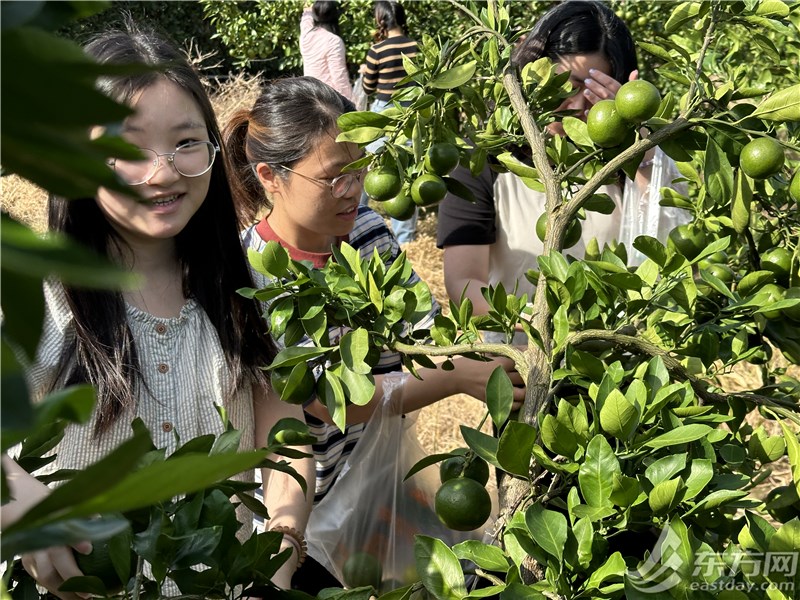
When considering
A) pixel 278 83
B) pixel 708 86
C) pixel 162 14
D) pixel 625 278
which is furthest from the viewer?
pixel 162 14

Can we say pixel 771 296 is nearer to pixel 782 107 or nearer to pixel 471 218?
pixel 782 107

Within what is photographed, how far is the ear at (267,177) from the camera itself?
6.25 ft

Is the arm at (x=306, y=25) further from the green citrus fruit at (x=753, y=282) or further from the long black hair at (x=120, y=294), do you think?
the green citrus fruit at (x=753, y=282)

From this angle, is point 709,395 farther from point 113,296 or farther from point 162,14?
point 162,14

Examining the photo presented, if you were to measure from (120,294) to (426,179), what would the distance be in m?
0.50

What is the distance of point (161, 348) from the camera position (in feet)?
4.32

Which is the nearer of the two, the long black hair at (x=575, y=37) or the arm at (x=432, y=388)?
the arm at (x=432, y=388)

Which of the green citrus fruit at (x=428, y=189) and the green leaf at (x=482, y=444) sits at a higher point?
the green citrus fruit at (x=428, y=189)

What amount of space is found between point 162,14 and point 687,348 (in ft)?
23.3

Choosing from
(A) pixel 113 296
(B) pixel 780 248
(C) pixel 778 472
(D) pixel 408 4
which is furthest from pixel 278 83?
(D) pixel 408 4

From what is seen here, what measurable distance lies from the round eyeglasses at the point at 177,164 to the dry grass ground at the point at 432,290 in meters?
0.17

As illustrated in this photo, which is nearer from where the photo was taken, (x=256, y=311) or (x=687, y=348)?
(x=687, y=348)

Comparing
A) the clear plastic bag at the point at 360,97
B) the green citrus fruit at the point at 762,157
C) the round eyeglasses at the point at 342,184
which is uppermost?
the green citrus fruit at the point at 762,157

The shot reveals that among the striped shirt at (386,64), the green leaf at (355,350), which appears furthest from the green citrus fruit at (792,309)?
Result: the striped shirt at (386,64)
